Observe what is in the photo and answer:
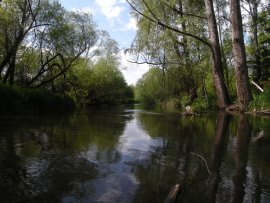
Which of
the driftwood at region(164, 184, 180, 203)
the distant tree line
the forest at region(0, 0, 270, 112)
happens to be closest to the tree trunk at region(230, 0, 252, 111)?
the forest at region(0, 0, 270, 112)

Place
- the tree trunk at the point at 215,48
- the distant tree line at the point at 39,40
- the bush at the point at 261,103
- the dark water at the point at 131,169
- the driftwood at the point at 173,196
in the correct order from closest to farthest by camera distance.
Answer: the driftwood at the point at 173,196 → the dark water at the point at 131,169 → the bush at the point at 261,103 → the tree trunk at the point at 215,48 → the distant tree line at the point at 39,40

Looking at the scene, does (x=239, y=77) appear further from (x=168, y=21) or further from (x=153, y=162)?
(x=153, y=162)

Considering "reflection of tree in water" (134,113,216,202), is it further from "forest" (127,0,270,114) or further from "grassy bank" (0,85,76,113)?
"grassy bank" (0,85,76,113)

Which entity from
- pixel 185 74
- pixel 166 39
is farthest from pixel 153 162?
pixel 185 74

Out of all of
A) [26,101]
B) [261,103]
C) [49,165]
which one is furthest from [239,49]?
[49,165]

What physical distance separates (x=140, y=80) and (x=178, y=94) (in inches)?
2372

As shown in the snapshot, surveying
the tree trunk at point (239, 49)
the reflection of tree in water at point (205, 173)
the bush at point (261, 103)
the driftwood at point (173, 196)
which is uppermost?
the tree trunk at point (239, 49)

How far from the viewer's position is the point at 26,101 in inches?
747

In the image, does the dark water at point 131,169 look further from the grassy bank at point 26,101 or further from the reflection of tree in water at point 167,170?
the grassy bank at point 26,101

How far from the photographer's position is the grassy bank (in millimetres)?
16609

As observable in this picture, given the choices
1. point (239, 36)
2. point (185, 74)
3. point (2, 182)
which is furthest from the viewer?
point (185, 74)

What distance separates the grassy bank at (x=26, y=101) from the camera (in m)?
16.6

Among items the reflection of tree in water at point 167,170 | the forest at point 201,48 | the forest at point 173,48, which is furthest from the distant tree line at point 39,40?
the reflection of tree in water at point 167,170

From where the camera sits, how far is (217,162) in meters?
4.57
